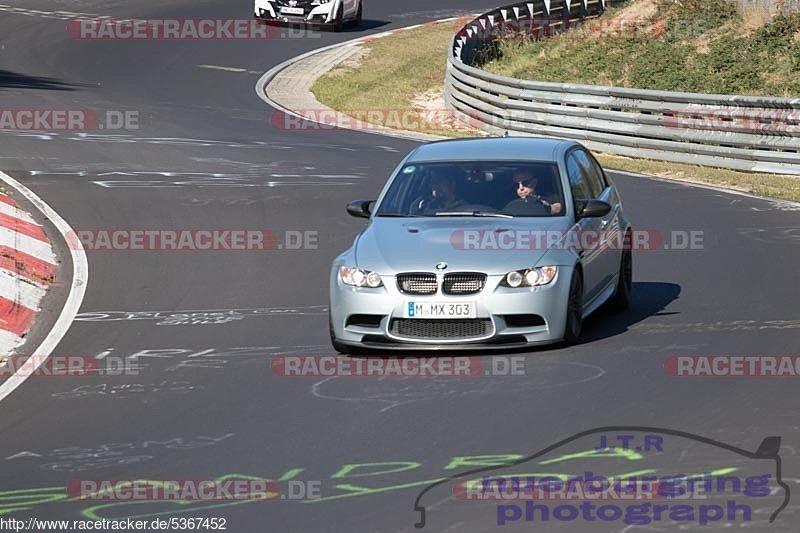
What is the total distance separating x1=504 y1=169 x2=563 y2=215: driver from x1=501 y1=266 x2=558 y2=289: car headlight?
3.40 feet

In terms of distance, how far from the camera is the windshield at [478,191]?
12039 millimetres

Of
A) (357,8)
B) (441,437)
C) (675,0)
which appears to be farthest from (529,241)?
(357,8)

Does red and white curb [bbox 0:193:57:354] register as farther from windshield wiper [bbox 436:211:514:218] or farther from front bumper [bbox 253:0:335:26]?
front bumper [bbox 253:0:335:26]

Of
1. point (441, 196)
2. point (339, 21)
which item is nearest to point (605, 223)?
point (441, 196)

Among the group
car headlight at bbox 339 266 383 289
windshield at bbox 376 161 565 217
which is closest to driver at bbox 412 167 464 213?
windshield at bbox 376 161 565 217

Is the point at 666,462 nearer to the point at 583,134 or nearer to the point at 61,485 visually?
the point at 61,485

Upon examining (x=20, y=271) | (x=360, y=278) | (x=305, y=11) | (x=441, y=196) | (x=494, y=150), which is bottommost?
(x=305, y=11)

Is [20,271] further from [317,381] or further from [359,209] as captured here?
[317,381]

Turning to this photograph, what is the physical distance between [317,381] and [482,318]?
133cm

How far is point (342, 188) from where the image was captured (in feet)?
69.9

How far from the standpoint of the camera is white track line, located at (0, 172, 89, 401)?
11070 millimetres

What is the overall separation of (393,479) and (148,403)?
2797mm

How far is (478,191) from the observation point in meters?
12.2

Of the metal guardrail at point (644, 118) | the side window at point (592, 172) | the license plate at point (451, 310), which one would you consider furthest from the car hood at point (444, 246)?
the metal guardrail at point (644, 118)
